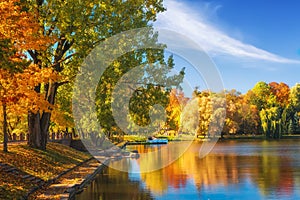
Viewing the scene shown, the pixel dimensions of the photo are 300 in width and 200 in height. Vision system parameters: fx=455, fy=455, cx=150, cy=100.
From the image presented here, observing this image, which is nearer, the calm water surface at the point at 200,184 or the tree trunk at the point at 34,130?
the calm water surface at the point at 200,184

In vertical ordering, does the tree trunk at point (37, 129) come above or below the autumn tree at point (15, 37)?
below

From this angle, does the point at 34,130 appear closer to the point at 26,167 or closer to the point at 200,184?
the point at 26,167

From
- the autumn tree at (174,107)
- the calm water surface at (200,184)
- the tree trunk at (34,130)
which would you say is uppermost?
the autumn tree at (174,107)

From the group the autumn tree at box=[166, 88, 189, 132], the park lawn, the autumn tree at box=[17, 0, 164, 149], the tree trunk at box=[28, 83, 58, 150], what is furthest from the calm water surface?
the autumn tree at box=[166, 88, 189, 132]

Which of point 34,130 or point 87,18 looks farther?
point 34,130

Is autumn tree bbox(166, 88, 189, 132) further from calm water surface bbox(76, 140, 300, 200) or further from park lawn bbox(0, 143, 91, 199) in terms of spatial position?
park lawn bbox(0, 143, 91, 199)

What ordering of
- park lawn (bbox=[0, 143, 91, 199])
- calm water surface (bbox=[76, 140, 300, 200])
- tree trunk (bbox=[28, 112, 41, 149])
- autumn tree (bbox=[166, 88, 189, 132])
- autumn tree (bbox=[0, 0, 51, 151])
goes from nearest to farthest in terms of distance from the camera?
1. park lawn (bbox=[0, 143, 91, 199])
2. autumn tree (bbox=[0, 0, 51, 151])
3. calm water surface (bbox=[76, 140, 300, 200])
4. tree trunk (bbox=[28, 112, 41, 149])
5. autumn tree (bbox=[166, 88, 189, 132])

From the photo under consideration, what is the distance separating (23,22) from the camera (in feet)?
72.2

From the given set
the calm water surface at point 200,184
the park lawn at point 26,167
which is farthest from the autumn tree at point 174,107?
the park lawn at point 26,167

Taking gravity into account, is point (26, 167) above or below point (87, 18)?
below

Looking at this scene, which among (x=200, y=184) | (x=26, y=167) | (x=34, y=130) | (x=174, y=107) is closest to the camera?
(x=26, y=167)

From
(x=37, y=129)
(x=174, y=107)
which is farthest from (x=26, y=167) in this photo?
(x=174, y=107)

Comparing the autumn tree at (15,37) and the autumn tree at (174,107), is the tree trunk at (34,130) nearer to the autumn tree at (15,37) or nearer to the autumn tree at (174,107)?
the autumn tree at (15,37)

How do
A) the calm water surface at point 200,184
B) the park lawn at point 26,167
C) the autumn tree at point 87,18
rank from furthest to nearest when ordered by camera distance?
the autumn tree at point 87,18, the calm water surface at point 200,184, the park lawn at point 26,167
